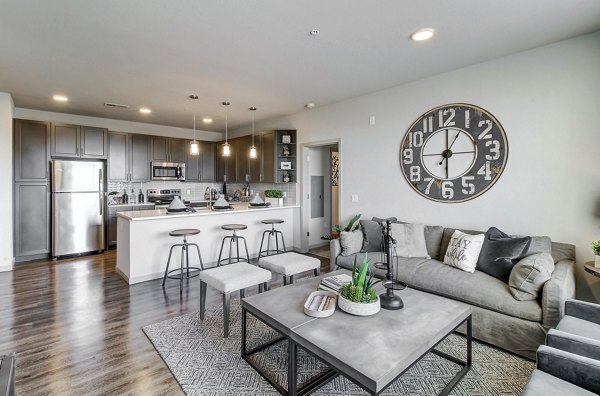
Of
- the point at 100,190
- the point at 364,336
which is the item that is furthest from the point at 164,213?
the point at 364,336

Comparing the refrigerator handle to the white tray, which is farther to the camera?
the refrigerator handle

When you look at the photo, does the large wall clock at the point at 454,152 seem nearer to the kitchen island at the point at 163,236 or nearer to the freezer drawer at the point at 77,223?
the kitchen island at the point at 163,236

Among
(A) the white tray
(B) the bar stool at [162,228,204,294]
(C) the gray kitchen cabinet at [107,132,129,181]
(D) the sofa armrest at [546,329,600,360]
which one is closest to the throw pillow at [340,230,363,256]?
(A) the white tray

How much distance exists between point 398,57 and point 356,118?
1555 mm

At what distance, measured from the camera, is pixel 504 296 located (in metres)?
2.47

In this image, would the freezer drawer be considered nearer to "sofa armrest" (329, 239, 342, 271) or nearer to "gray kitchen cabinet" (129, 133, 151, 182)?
"gray kitchen cabinet" (129, 133, 151, 182)

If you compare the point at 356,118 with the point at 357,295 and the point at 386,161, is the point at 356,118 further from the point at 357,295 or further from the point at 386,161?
the point at 357,295

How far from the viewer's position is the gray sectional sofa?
2.26m

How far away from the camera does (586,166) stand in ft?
9.16

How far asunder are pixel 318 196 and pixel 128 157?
4.15m

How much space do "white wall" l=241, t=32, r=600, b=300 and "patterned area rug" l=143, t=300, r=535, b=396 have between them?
4.67 ft

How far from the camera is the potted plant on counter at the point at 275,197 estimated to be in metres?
5.94

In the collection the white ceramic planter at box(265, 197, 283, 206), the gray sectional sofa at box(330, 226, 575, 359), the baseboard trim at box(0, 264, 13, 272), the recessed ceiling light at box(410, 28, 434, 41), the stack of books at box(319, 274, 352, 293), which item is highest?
the recessed ceiling light at box(410, 28, 434, 41)

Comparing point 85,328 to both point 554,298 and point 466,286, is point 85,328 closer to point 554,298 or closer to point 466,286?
point 466,286
